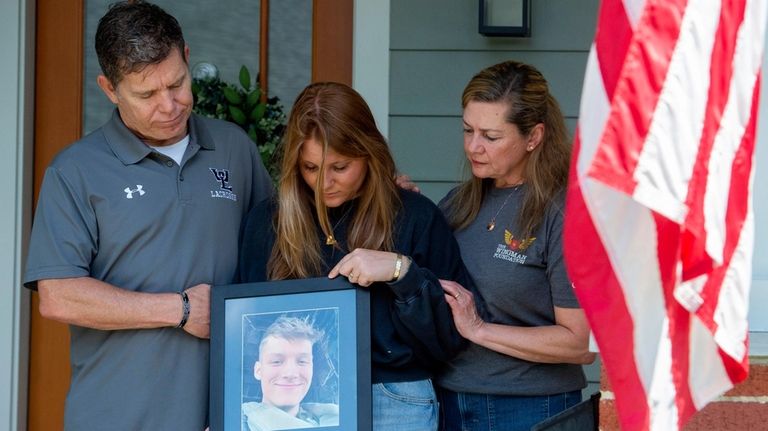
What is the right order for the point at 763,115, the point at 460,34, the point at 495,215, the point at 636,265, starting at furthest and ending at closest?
the point at 460,34 < the point at 495,215 < the point at 763,115 < the point at 636,265

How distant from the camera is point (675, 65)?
1.69m

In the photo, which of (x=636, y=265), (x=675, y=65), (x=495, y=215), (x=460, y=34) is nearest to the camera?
(x=675, y=65)

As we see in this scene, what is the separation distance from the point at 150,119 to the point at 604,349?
1.25 metres

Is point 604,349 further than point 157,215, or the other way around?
point 157,215

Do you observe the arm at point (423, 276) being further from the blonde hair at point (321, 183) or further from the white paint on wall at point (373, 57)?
the white paint on wall at point (373, 57)

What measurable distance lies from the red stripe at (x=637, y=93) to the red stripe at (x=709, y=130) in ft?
0.31

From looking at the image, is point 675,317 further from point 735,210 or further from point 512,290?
point 512,290

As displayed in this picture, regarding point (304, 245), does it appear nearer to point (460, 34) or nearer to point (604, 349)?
point (604, 349)

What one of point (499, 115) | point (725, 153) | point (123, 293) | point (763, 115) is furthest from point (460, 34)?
point (725, 153)

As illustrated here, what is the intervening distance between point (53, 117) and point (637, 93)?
278cm

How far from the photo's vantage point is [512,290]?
2.58 meters

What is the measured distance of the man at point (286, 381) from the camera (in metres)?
2.45

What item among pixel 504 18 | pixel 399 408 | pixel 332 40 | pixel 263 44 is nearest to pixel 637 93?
pixel 399 408

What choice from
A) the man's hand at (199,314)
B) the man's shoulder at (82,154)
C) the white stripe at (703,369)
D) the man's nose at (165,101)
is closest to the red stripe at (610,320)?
the white stripe at (703,369)
